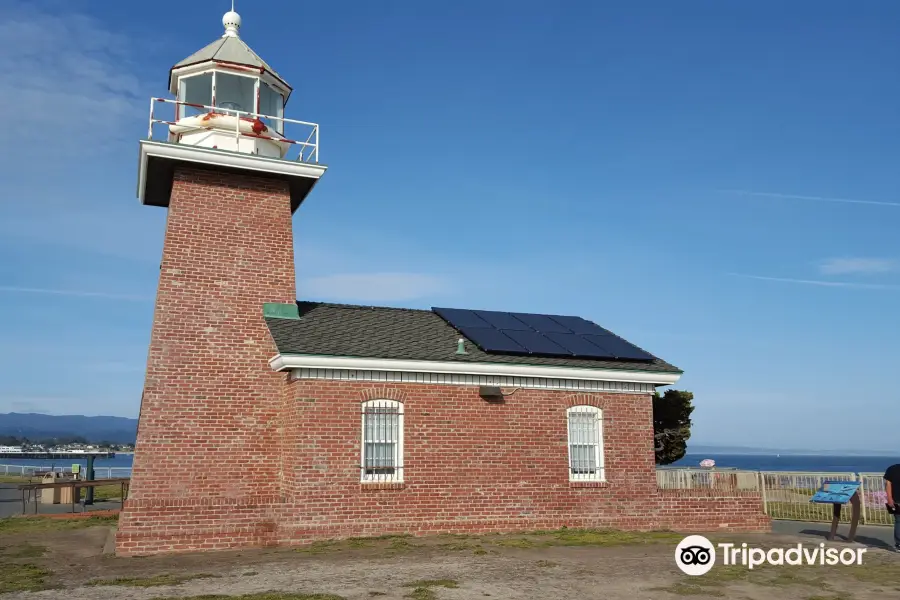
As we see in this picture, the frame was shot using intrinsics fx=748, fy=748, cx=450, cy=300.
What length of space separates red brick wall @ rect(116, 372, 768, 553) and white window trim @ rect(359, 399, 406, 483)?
0.33 feet

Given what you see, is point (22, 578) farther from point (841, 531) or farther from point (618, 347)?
point (841, 531)

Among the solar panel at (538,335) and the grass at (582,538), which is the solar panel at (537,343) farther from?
the grass at (582,538)

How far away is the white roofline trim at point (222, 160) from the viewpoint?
15352mm

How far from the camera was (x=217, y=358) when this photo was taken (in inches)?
605

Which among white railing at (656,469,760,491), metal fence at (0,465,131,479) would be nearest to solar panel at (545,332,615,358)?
white railing at (656,469,760,491)

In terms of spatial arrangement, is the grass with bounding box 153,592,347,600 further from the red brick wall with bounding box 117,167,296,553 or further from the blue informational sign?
the blue informational sign

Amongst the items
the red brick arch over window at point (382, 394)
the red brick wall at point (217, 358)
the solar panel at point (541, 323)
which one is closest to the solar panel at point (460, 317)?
the solar panel at point (541, 323)

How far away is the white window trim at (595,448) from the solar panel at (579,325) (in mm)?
2667

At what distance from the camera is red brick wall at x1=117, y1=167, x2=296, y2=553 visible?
14.5 m

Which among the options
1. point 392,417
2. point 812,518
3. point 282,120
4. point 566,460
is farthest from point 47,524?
point 812,518

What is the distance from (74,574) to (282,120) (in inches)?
396

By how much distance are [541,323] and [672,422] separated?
8902mm

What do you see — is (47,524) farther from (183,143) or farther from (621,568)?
(621,568)

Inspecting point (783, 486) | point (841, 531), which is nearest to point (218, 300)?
point (841, 531)
